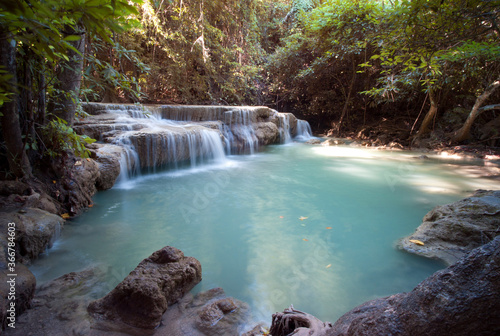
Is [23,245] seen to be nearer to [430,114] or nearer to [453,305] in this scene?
[453,305]

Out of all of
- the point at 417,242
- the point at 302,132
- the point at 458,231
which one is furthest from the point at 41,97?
the point at 302,132

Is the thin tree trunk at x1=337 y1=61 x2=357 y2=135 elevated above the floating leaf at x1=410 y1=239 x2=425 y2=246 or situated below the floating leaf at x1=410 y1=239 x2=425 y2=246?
above

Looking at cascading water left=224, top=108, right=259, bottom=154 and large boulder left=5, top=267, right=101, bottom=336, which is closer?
large boulder left=5, top=267, right=101, bottom=336

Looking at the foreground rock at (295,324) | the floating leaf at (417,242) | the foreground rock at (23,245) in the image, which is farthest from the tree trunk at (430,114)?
the foreground rock at (23,245)

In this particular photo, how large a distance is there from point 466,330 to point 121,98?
13053 millimetres

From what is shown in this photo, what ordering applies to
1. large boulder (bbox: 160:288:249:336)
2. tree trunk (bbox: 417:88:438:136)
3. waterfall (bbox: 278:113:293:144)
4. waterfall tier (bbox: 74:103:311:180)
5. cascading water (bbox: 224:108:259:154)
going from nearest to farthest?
1. large boulder (bbox: 160:288:249:336)
2. waterfall tier (bbox: 74:103:311:180)
3. cascading water (bbox: 224:108:259:154)
4. tree trunk (bbox: 417:88:438:136)
5. waterfall (bbox: 278:113:293:144)

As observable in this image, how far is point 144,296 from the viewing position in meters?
1.88

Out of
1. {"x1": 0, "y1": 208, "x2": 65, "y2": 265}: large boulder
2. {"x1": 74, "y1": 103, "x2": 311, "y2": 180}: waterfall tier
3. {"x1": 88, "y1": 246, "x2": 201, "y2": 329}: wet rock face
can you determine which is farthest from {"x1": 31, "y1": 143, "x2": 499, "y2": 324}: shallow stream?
{"x1": 74, "y1": 103, "x2": 311, "y2": 180}: waterfall tier

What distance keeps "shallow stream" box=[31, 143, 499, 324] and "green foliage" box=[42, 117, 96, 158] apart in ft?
3.38

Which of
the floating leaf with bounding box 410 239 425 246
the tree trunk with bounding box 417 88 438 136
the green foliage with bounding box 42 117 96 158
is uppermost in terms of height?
the tree trunk with bounding box 417 88 438 136

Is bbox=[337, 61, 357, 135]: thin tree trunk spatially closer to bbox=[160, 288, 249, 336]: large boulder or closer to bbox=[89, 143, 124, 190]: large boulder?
bbox=[89, 143, 124, 190]: large boulder

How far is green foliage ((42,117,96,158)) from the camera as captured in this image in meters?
3.19

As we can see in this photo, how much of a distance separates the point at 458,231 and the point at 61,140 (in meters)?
5.11

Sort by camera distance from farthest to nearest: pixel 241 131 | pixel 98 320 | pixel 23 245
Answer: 1. pixel 241 131
2. pixel 23 245
3. pixel 98 320
